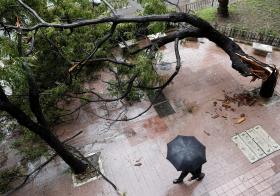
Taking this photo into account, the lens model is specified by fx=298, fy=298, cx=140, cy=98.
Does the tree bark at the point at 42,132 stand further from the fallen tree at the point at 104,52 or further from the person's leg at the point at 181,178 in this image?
the person's leg at the point at 181,178

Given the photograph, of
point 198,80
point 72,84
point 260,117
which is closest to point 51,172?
point 72,84

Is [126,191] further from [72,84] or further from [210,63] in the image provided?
[210,63]

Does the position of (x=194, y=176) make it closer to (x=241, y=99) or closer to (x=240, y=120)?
(x=240, y=120)

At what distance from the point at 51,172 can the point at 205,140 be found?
594cm

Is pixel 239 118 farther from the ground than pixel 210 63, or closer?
closer

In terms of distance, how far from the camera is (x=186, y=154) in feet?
29.1

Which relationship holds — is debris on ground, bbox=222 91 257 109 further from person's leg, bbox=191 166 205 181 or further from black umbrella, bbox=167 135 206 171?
black umbrella, bbox=167 135 206 171

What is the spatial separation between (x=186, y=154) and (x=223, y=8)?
12.9 metres

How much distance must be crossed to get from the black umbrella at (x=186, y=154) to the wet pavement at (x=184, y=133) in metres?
1.60

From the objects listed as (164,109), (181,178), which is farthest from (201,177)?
(164,109)

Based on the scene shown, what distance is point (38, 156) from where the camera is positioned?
10711mm

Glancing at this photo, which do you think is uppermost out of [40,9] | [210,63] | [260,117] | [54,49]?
[40,9]

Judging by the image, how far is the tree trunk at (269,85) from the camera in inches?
463

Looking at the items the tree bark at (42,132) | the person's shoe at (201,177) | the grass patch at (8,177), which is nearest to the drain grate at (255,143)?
the person's shoe at (201,177)
